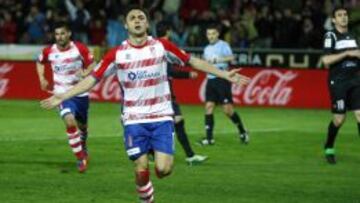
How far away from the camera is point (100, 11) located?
3281 cm

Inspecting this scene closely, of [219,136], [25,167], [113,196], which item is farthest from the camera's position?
[219,136]

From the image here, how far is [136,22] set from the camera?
10.9 m

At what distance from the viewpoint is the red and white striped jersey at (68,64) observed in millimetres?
15719

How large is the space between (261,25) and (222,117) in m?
6.03

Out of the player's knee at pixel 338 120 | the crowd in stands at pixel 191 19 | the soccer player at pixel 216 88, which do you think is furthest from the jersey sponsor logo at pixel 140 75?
the crowd in stands at pixel 191 19

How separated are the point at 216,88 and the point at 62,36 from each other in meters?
5.00

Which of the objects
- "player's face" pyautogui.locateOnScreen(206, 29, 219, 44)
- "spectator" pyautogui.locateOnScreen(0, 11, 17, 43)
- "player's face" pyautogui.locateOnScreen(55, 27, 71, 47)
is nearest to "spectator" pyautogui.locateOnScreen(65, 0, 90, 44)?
"spectator" pyautogui.locateOnScreen(0, 11, 17, 43)

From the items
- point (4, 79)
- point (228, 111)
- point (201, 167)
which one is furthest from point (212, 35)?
point (4, 79)

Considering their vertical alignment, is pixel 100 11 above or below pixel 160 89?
below

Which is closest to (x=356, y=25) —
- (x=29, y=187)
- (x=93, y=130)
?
(x=93, y=130)

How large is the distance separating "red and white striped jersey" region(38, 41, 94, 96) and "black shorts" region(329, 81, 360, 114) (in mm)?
3790

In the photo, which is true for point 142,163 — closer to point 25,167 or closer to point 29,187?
point 29,187

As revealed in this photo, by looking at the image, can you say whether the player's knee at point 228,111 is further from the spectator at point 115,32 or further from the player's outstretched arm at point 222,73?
the spectator at point 115,32

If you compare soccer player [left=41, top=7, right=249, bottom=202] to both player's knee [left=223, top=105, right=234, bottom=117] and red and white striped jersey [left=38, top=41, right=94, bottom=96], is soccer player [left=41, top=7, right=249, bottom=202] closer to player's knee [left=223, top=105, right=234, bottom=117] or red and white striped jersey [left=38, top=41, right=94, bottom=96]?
red and white striped jersey [left=38, top=41, right=94, bottom=96]
